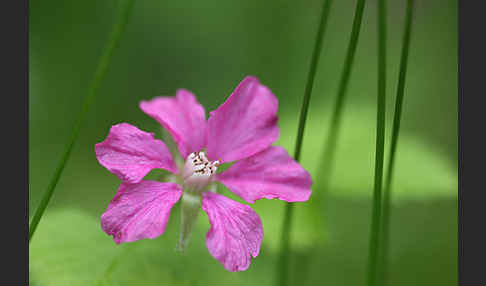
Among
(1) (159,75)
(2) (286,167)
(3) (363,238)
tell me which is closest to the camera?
(2) (286,167)

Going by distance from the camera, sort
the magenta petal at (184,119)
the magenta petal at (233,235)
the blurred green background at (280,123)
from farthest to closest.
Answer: the blurred green background at (280,123)
the magenta petal at (184,119)
the magenta petal at (233,235)

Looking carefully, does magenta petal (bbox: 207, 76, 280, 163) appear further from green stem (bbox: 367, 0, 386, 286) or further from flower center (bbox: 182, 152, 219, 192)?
green stem (bbox: 367, 0, 386, 286)

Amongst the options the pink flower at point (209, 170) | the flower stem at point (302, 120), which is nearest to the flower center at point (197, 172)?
the pink flower at point (209, 170)

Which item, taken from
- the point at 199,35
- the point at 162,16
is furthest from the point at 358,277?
the point at 162,16

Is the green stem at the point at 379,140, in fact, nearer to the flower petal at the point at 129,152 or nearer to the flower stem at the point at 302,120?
the flower stem at the point at 302,120

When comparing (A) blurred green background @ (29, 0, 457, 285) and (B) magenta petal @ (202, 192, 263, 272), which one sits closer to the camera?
(B) magenta petal @ (202, 192, 263, 272)

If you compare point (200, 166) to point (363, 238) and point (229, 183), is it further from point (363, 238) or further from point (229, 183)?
point (363, 238)

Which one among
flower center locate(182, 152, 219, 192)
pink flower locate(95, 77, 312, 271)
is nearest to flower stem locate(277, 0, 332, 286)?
pink flower locate(95, 77, 312, 271)

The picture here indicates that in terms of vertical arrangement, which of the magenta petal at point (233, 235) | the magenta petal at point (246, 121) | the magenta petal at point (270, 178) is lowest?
the magenta petal at point (233, 235)
